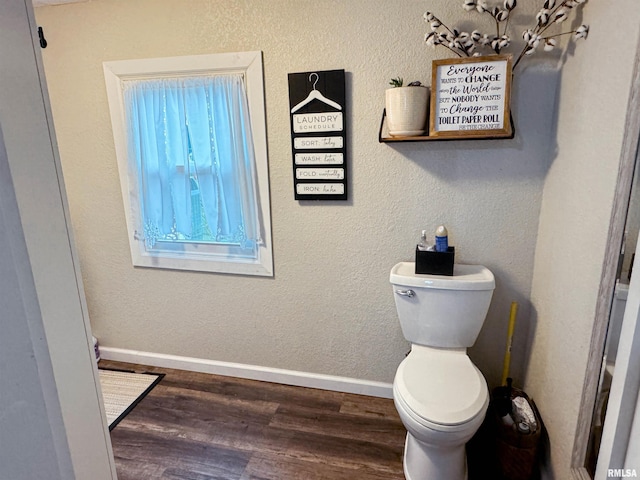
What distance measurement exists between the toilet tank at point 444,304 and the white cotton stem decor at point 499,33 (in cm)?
97

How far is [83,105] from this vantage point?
2160mm

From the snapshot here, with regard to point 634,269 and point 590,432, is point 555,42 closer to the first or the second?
point 634,269

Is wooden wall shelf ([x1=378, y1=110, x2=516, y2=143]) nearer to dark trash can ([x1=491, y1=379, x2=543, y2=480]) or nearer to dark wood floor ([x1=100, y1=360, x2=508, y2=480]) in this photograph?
dark trash can ([x1=491, y1=379, x2=543, y2=480])

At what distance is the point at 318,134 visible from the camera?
188 centimetres

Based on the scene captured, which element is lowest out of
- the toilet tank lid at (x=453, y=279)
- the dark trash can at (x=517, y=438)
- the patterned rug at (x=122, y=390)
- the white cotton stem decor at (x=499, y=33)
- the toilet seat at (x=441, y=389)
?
the patterned rug at (x=122, y=390)

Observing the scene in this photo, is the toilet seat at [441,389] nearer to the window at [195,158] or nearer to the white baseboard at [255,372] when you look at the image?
the white baseboard at [255,372]

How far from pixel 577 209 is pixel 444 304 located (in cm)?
64

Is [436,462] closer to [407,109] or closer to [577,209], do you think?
[577,209]

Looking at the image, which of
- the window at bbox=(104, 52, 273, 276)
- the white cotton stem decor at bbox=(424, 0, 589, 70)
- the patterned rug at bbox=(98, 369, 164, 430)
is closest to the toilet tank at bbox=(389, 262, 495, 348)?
the window at bbox=(104, 52, 273, 276)

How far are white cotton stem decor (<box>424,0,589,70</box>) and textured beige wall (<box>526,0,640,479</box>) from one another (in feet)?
0.39

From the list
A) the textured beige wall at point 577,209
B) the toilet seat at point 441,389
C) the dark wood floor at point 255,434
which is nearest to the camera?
the textured beige wall at point 577,209

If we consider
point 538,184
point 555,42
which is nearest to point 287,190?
point 538,184

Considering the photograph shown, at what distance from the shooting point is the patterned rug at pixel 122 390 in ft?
Answer: 6.73

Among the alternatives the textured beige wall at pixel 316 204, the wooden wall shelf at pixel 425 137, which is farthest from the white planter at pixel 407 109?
the textured beige wall at pixel 316 204
